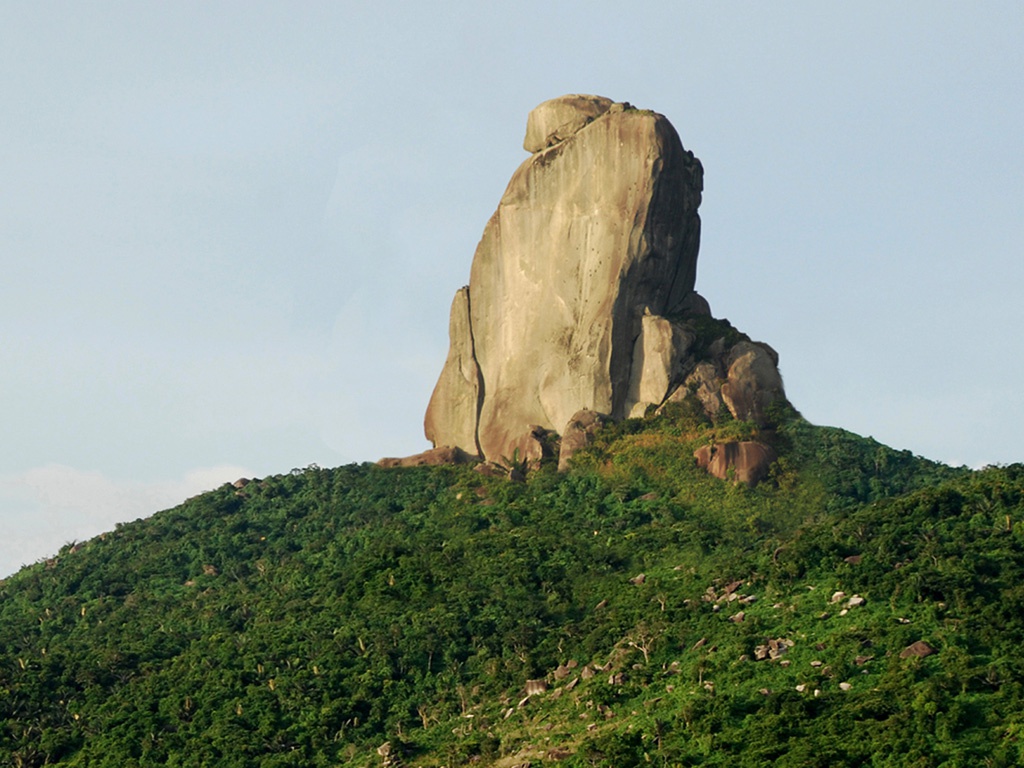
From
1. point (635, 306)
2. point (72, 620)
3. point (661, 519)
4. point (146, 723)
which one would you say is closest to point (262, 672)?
point (146, 723)

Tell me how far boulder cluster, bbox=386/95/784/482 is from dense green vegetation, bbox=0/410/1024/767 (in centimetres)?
228

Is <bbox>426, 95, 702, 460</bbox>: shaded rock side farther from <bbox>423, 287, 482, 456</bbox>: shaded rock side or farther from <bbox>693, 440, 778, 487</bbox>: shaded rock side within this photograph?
<bbox>693, 440, 778, 487</bbox>: shaded rock side

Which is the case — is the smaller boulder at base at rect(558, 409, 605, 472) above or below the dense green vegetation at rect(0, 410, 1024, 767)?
above

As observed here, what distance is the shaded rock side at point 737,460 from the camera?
232 feet

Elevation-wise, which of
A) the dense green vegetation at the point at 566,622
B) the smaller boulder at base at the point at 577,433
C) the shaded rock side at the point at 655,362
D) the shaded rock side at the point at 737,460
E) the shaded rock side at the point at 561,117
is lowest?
the dense green vegetation at the point at 566,622

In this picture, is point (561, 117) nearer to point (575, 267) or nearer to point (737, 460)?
point (575, 267)

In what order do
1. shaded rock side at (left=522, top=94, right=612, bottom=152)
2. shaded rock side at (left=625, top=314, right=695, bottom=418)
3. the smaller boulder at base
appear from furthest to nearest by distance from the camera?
shaded rock side at (left=522, top=94, right=612, bottom=152) < shaded rock side at (left=625, top=314, right=695, bottom=418) < the smaller boulder at base

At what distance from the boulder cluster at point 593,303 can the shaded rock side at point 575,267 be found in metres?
0.07

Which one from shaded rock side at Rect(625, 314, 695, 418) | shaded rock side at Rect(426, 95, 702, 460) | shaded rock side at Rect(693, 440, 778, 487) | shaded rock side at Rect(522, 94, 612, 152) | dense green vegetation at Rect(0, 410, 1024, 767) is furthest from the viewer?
shaded rock side at Rect(522, 94, 612, 152)

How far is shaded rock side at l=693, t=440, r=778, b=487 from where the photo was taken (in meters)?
70.8

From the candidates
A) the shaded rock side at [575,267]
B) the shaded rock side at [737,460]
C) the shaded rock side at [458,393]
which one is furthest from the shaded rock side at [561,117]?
the shaded rock side at [737,460]

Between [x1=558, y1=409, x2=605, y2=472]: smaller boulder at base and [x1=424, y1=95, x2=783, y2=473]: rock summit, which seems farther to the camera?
[x1=424, y1=95, x2=783, y2=473]: rock summit

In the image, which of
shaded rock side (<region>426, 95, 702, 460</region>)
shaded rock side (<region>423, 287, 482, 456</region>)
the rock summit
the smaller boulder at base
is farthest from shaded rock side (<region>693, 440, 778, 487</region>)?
shaded rock side (<region>423, 287, 482, 456</region>)

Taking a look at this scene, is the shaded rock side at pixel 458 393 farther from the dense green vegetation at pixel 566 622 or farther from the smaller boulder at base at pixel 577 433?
the smaller boulder at base at pixel 577 433
